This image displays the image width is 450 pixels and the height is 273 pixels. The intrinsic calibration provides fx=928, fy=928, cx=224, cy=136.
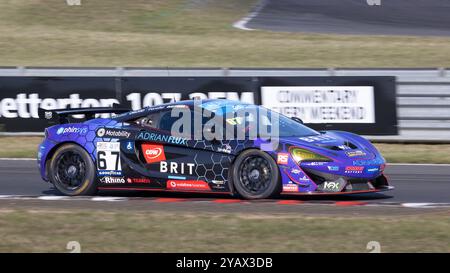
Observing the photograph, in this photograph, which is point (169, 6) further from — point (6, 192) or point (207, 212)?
point (207, 212)

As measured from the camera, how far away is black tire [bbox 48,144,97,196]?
1089 centimetres

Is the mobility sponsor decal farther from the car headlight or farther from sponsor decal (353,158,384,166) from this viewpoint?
the car headlight

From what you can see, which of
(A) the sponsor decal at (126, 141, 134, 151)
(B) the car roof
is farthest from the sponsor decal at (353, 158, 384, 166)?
(A) the sponsor decal at (126, 141, 134, 151)

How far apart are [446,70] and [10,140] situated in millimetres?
7912

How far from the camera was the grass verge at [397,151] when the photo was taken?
14664 mm

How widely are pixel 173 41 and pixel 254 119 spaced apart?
1580 cm

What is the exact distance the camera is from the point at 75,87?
16.9 meters

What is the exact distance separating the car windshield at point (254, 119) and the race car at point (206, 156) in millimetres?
11

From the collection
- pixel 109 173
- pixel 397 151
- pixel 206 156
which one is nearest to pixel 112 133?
pixel 109 173

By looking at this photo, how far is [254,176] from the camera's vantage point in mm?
10195

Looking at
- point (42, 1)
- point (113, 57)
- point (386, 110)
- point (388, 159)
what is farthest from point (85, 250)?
point (42, 1)

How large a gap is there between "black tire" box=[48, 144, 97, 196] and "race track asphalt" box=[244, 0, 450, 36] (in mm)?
15756

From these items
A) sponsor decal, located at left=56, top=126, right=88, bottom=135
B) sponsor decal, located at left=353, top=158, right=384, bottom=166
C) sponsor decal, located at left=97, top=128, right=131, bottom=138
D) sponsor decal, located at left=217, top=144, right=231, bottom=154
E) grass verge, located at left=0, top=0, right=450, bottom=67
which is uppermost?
grass verge, located at left=0, top=0, right=450, bottom=67

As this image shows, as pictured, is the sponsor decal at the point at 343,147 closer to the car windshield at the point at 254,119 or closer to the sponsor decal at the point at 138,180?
the car windshield at the point at 254,119
